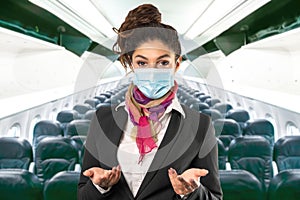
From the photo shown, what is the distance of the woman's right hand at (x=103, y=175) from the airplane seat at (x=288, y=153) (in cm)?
392

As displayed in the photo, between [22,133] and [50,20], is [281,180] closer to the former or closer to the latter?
[50,20]

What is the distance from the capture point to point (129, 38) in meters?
1.88

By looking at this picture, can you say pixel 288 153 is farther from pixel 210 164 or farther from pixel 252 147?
pixel 210 164

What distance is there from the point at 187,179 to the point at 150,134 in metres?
0.28

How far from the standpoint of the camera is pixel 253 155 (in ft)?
16.4

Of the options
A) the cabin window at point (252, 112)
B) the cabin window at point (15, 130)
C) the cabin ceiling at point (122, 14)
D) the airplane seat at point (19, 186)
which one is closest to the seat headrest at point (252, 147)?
the cabin ceiling at point (122, 14)

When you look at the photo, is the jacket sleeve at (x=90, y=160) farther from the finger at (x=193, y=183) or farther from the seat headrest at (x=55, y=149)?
the seat headrest at (x=55, y=149)

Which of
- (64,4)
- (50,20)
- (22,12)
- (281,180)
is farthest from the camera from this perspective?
(50,20)

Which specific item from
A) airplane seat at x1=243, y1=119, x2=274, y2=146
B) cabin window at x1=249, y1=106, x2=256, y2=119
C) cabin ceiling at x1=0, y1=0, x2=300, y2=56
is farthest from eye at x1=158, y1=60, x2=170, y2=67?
cabin window at x1=249, y1=106, x2=256, y2=119

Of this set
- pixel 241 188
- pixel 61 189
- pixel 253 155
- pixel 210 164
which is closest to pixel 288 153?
pixel 253 155

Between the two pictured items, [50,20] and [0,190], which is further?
[50,20]

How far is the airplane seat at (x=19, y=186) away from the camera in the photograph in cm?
339

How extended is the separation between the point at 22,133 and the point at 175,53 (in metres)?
9.20

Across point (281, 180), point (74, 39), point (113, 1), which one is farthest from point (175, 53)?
point (74, 39)
